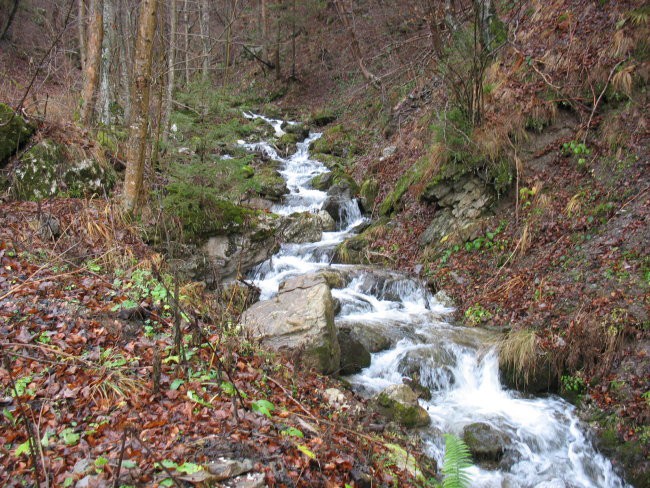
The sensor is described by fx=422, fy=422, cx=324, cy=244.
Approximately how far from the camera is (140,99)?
6.32 metres

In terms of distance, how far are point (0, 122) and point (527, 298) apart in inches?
349

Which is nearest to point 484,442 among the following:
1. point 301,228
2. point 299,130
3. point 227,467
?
point 227,467

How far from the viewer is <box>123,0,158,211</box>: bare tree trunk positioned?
244 inches

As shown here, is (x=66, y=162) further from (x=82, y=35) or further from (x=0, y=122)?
(x=82, y=35)

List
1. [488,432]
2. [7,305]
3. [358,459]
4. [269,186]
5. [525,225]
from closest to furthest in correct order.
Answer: [358,459], [7,305], [488,432], [525,225], [269,186]

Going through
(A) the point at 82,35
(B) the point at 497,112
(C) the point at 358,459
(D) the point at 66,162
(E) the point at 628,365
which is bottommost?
(C) the point at 358,459

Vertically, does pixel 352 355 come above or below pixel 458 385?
above

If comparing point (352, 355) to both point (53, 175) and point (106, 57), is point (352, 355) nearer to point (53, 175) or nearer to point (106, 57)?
point (53, 175)

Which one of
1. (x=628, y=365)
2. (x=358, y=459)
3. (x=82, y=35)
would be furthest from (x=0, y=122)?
(x=82, y=35)

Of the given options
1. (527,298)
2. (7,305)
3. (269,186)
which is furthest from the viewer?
(269,186)

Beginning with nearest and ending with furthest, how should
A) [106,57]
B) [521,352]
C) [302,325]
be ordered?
[302,325], [521,352], [106,57]

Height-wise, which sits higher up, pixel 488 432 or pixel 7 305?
pixel 7 305

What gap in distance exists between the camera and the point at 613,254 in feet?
20.5

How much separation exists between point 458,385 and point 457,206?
15.2 feet
